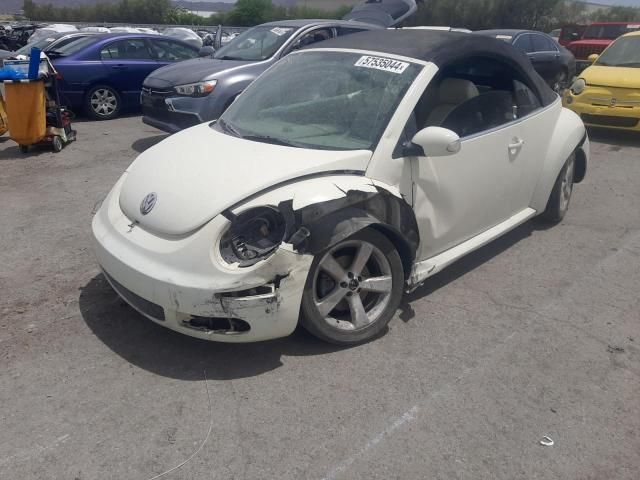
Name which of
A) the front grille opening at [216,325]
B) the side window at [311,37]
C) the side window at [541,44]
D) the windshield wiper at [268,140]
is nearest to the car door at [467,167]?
the windshield wiper at [268,140]

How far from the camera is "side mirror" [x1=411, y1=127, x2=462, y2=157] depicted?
3281 mm

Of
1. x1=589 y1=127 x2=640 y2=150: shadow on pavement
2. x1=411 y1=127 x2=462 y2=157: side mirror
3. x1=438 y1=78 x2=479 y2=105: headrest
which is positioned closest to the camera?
x1=411 y1=127 x2=462 y2=157: side mirror

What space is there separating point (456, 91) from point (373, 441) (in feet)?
8.64

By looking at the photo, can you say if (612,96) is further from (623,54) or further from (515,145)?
(515,145)

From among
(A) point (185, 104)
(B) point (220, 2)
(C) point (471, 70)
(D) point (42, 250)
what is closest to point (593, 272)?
(C) point (471, 70)

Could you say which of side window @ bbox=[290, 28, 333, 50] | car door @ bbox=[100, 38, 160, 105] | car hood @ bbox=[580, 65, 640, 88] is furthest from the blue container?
car hood @ bbox=[580, 65, 640, 88]

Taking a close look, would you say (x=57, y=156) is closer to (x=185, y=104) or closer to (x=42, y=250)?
(x=185, y=104)

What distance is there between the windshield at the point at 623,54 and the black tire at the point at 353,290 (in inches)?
308

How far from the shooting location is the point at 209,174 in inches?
127

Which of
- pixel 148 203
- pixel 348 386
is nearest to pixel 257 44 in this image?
pixel 148 203

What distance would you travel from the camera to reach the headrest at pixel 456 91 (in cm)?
403

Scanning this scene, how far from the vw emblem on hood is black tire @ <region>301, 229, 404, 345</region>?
981mm

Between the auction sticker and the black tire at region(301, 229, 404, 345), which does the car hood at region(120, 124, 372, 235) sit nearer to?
the black tire at region(301, 229, 404, 345)

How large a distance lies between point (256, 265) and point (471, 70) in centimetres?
243
